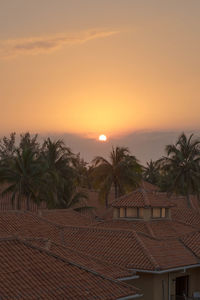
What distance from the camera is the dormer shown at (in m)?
43.8

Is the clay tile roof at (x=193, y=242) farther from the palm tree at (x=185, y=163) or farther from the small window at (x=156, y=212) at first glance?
the palm tree at (x=185, y=163)

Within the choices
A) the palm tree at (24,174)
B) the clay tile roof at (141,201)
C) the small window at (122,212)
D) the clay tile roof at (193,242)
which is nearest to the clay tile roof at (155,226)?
the small window at (122,212)

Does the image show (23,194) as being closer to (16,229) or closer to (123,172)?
(123,172)

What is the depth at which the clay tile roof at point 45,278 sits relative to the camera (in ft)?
71.0

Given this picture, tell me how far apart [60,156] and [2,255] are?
42.2 meters

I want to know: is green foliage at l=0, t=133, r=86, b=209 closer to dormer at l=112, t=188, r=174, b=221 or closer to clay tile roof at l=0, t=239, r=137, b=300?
dormer at l=112, t=188, r=174, b=221

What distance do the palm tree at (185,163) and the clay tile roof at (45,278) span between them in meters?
39.1

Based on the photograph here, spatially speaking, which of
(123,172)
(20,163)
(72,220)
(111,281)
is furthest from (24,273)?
(123,172)

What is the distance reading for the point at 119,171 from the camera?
214ft

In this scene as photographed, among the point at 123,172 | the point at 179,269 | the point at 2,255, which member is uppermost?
the point at 123,172

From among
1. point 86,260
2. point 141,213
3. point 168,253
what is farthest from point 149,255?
point 141,213

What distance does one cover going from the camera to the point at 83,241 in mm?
38562

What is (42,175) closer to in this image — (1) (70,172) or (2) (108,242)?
(1) (70,172)

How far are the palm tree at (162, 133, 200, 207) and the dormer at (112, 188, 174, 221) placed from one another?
17790 mm
